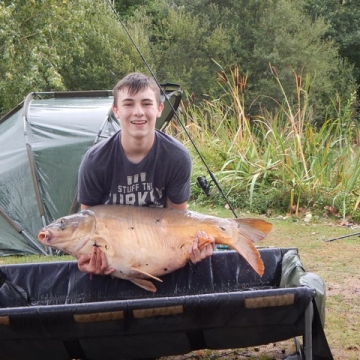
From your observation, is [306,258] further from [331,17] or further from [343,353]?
[331,17]

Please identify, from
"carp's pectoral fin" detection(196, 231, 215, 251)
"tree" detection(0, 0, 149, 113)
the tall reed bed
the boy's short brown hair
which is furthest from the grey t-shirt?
"tree" detection(0, 0, 149, 113)

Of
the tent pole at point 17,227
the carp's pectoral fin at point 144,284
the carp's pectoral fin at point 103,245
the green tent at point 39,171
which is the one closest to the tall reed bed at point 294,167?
the green tent at point 39,171

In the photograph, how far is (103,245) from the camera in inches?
112

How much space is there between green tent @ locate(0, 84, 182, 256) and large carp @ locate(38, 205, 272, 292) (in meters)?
2.88

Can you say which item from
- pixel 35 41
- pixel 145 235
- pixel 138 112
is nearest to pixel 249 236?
pixel 145 235

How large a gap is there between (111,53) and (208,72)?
5056mm

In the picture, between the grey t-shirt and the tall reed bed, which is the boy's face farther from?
the tall reed bed

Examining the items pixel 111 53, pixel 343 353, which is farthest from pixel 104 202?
pixel 111 53

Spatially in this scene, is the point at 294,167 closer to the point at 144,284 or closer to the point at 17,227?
the point at 17,227

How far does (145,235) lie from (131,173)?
0.38 m

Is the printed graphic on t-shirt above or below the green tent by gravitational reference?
above

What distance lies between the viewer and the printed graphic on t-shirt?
3.16m

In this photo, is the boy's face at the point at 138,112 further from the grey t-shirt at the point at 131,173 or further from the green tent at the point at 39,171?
the green tent at the point at 39,171

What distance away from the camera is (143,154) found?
10.3 feet
